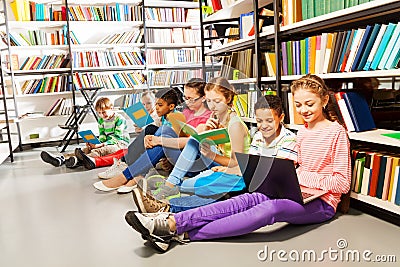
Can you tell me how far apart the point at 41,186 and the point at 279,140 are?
200cm

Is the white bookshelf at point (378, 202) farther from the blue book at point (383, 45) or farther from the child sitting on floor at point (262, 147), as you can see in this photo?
the blue book at point (383, 45)

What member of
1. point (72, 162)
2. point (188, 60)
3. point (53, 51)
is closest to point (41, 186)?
point (72, 162)

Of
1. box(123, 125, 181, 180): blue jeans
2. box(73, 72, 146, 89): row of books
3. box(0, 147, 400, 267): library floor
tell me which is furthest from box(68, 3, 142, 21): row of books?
box(123, 125, 181, 180): blue jeans

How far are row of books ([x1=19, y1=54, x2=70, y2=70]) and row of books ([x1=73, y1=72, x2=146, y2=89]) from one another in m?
0.24

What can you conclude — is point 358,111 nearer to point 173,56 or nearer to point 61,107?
point 173,56

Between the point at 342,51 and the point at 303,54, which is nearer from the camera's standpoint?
the point at 342,51

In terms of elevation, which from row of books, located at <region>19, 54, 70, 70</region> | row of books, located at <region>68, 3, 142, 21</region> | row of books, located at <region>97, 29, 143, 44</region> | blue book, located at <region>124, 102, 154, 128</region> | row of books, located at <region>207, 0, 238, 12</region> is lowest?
blue book, located at <region>124, 102, 154, 128</region>

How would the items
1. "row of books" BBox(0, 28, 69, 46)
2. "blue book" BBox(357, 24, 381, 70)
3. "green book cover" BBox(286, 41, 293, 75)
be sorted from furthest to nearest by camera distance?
1. "row of books" BBox(0, 28, 69, 46)
2. "green book cover" BBox(286, 41, 293, 75)
3. "blue book" BBox(357, 24, 381, 70)

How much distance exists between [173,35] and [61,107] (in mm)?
1851

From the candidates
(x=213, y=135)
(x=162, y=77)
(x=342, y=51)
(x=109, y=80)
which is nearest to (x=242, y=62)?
(x=342, y=51)

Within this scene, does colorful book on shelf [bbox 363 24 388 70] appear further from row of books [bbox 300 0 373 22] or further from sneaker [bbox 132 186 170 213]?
sneaker [bbox 132 186 170 213]

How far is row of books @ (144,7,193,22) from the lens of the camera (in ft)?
19.0

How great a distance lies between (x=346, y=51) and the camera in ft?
7.06

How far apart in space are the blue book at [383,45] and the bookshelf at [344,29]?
0.04m
